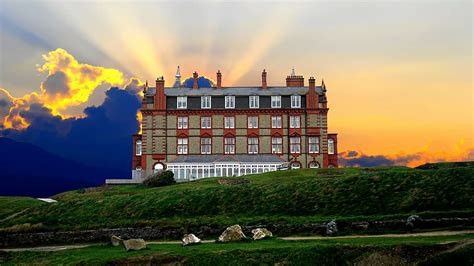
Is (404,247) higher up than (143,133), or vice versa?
(143,133)

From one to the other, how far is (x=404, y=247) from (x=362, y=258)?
2.05 meters

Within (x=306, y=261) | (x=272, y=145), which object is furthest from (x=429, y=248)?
(x=272, y=145)

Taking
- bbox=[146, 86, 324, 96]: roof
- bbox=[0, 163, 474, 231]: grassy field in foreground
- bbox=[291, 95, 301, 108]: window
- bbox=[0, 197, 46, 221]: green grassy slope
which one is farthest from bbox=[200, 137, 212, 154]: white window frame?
bbox=[0, 163, 474, 231]: grassy field in foreground

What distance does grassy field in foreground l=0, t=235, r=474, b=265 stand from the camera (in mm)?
24234

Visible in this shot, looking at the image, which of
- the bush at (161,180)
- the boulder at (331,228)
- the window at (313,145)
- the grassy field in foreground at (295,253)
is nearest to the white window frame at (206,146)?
the window at (313,145)

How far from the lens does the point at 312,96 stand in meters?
89.7

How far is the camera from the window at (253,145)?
89475 millimetres

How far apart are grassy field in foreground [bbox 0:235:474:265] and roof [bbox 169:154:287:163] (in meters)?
52.3

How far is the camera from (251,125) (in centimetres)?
8994

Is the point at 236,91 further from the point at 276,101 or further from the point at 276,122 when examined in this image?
the point at 276,122

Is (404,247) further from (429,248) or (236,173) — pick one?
(236,173)

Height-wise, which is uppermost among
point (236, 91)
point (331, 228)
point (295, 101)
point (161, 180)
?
point (236, 91)

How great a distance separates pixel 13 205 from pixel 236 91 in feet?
158

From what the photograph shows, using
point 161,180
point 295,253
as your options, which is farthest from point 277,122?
point 295,253
